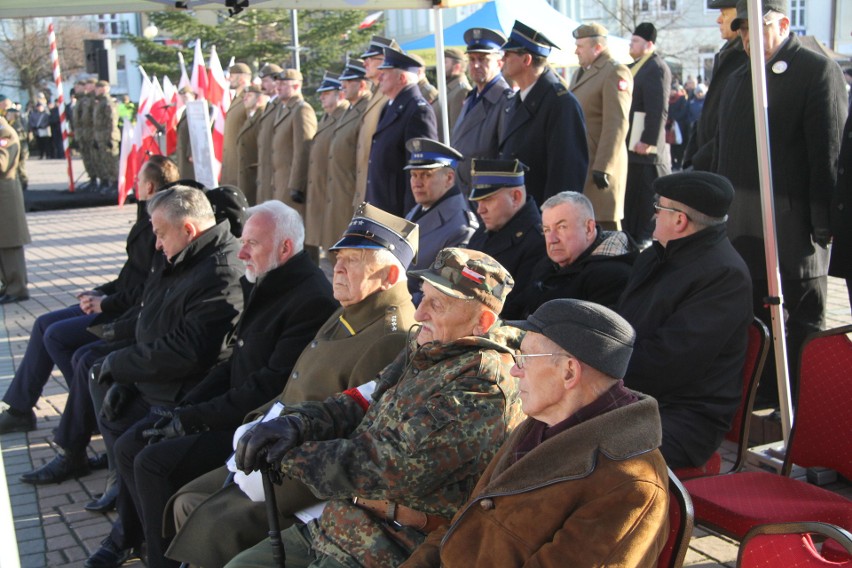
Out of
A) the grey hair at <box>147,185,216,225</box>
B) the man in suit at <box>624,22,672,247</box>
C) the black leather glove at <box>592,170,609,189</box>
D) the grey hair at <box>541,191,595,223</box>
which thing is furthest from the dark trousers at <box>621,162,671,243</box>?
the grey hair at <box>147,185,216,225</box>

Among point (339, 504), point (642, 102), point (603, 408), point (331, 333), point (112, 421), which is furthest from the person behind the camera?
point (642, 102)

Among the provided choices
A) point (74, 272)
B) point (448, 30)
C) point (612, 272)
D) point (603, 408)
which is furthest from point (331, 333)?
point (448, 30)

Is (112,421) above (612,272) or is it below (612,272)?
below

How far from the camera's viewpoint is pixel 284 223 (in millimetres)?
4379

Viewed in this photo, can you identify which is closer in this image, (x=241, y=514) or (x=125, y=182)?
(x=241, y=514)

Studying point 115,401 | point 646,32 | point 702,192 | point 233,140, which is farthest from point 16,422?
point 233,140

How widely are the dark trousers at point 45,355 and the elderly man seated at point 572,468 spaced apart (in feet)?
12.8

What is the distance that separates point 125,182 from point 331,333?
34.4ft

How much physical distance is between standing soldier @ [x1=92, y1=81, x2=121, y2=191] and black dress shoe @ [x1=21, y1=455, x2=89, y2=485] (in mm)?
16306

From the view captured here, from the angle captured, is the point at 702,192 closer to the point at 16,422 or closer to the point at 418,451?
the point at 418,451

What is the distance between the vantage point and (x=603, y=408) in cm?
237

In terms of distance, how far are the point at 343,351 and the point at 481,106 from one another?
12.2ft

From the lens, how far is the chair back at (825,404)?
341cm

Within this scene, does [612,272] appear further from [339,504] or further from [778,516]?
[339,504]
